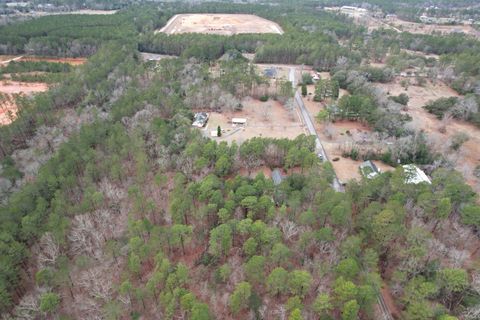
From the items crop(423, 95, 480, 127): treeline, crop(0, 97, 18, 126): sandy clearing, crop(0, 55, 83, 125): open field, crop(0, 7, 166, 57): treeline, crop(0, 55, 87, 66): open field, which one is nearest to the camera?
crop(423, 95, 480, 127): treeline

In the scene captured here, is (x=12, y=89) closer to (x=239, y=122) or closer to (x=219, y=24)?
(x=239, y=122)

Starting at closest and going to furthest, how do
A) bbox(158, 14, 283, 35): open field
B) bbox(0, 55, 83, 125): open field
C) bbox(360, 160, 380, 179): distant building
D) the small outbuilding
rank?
bbox(360, 160, 380, 179): distant building → the small outbuilding → bbox(0, 55, 83, 125): open field → bbox(158, 14, 283, 35): open field

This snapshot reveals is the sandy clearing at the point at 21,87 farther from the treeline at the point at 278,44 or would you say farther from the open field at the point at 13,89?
the treeline at the point at 278,44

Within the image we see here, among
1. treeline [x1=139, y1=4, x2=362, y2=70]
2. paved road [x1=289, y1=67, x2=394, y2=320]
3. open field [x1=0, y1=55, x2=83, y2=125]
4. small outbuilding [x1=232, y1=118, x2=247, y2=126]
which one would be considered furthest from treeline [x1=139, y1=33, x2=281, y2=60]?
small outbuilding [x1=232, y1=118, x2=247, y2=126]

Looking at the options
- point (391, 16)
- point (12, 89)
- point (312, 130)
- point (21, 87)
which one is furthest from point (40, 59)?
point (391, 16)

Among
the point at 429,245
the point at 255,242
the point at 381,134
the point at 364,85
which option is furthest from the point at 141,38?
the point at 429,245

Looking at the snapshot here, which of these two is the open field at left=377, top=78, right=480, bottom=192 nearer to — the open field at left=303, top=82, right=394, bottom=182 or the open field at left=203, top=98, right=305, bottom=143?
the open field at left=303, top=82, right=394, bottom=182

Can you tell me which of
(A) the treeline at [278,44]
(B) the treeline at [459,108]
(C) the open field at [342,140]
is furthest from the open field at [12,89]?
(B) the treeline at [459,108]

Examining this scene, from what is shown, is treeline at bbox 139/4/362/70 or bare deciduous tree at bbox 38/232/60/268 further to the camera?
treeline at bbox 139/4/362/70

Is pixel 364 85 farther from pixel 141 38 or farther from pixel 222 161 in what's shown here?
pixel 141 38
